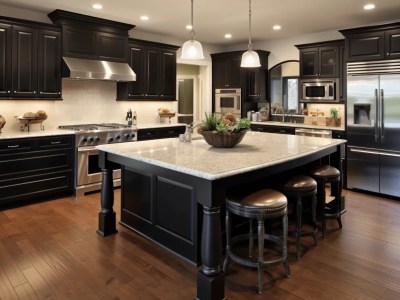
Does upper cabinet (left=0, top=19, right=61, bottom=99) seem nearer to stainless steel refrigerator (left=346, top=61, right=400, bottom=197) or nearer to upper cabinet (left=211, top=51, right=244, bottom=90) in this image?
upper cabinet (left=211, top=51, right=244, bottom=90)

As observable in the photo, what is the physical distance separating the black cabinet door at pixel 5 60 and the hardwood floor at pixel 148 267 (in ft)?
5.97

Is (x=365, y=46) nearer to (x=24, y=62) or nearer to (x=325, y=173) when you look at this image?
(x=325, y=173)

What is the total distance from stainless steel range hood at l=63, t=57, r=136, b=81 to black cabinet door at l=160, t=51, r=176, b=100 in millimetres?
909

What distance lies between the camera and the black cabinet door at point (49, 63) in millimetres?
4949

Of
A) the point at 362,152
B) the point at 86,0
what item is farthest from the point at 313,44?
the point at 86,0

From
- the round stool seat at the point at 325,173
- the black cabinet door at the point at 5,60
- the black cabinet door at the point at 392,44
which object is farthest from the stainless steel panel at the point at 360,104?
the black cabinet door at the point at 5,60

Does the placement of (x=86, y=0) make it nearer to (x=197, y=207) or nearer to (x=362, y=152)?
(x=197, y=207)

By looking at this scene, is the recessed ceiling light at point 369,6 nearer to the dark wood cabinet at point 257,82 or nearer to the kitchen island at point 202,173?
the kitchen island at point 202,173

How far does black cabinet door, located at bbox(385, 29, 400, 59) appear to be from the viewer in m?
5.02

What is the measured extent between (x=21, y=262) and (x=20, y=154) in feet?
6.44

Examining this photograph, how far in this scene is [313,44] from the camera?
6.35 meters

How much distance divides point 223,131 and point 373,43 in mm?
3413

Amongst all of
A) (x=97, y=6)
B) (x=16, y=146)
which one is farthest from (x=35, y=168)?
(x=97, y=6)

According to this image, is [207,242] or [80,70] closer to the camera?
[207,242]
